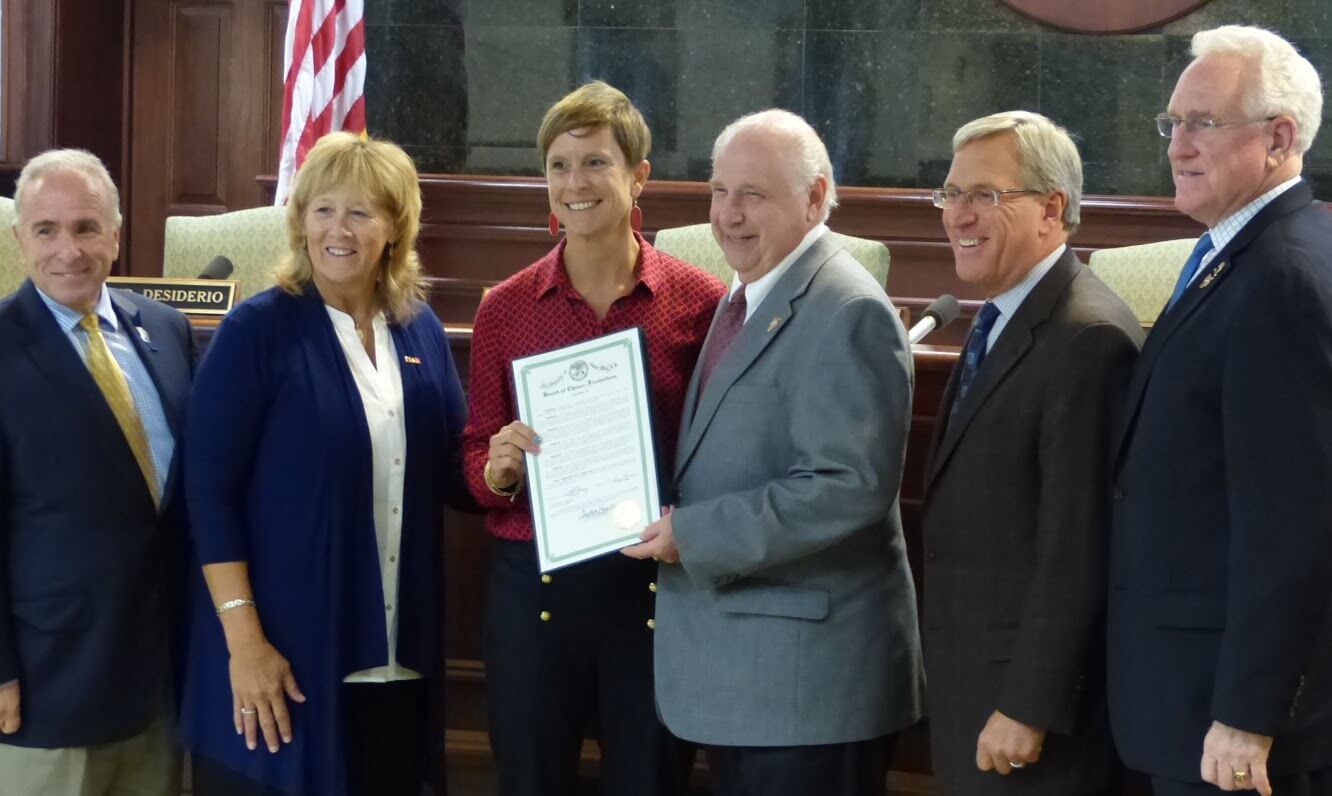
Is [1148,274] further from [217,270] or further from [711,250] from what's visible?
[217,270]

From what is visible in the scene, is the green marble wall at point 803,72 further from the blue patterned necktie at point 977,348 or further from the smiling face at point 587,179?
the blue patterned necktie at point 977,348

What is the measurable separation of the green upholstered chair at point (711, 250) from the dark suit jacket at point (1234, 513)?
7.34 feet

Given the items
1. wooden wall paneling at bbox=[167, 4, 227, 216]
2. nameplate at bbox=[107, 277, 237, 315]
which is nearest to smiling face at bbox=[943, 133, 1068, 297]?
nameplate at bbox=[107, 277, 237, 315]

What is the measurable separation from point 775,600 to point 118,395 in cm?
120

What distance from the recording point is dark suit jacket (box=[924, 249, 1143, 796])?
81.7 inches

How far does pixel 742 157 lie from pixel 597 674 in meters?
0.92

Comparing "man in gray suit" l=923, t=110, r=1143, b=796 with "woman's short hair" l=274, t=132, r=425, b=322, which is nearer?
"man in gray suit" l=923, t=110, r=1143, b=796

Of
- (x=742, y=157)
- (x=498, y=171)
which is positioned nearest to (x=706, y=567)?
(x=742, y=157)

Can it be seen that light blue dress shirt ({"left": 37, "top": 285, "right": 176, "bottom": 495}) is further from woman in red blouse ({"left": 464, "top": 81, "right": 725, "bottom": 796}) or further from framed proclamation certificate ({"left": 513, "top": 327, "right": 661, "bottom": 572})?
framed proclamation certificate ({"left": 513, "top": 327, "right": 661, "bottom": 572})

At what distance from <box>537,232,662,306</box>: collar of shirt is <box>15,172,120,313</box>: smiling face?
0.77 m

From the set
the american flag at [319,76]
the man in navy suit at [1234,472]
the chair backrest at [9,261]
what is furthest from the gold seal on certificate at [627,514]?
the american flag at [319,76]

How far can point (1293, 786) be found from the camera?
1.92 m

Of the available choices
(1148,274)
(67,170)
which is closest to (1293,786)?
(67,170)

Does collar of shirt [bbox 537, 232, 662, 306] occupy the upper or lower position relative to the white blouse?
upper
